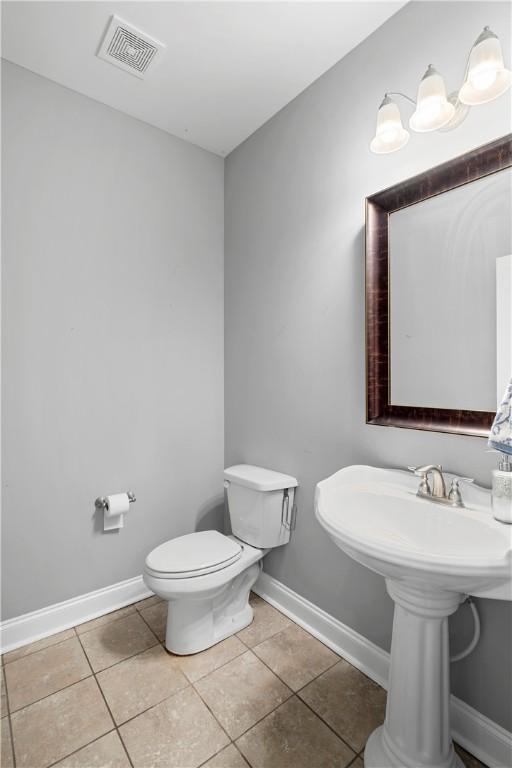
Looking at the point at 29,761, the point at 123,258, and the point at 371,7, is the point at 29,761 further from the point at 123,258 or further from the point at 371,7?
the point at 371,7

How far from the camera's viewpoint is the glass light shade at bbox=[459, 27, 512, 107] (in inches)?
41.0

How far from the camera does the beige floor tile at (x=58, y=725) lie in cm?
120

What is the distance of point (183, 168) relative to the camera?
218 cm

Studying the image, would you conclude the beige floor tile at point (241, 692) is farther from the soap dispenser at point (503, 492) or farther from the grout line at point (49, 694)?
the soap dispenser at point (503, 492)

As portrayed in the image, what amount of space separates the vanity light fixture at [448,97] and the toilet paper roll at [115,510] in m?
1.83

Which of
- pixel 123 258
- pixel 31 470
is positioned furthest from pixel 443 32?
pixel 31 470

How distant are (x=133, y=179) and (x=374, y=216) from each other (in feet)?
4.22

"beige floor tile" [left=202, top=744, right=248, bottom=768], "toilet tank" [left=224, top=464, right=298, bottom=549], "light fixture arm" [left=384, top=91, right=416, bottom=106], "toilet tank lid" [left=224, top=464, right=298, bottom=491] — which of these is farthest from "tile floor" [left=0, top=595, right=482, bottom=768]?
"light fixture arm" [left=384, top=91, right=416, bottom=106]

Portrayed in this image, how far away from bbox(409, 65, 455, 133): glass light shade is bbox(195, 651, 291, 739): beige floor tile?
201 centimetres

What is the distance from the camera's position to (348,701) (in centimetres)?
137

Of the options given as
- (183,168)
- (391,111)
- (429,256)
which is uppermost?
(183,168)

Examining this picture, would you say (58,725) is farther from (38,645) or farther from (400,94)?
(400,94)

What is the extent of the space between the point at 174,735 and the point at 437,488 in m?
1.16

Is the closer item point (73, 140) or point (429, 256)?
point (429, 256)
